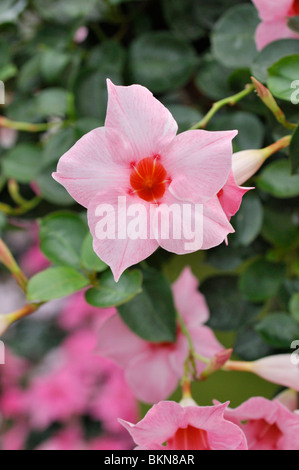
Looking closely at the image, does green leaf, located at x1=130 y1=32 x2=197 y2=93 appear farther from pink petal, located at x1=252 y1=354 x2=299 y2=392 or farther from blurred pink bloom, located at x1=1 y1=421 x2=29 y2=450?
blurred pink bloom, located at x1=1 y1=421 x2=29 y2=450

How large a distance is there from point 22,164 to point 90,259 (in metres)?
0.20

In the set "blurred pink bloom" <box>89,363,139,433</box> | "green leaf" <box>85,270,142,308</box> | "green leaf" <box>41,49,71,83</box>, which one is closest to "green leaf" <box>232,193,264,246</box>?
"green leaf" <box>85,270,142,308</box>

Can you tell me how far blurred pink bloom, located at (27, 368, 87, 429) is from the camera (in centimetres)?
105

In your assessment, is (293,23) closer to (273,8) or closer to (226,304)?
(273,8)

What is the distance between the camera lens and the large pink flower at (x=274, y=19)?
Answer: 392mm

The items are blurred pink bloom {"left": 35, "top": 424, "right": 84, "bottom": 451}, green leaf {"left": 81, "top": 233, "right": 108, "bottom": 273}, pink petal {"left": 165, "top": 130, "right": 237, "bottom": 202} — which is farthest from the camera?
blurred pink bloom {"left": 35, "top": 424, "right": 84, "bottom": 451}

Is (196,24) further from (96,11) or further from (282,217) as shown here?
(282,217)

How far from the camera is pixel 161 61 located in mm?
534

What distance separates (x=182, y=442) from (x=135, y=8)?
446 mm

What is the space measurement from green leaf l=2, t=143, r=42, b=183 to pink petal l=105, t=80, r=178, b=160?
0.83 ft

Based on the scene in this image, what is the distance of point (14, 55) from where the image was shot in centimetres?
64

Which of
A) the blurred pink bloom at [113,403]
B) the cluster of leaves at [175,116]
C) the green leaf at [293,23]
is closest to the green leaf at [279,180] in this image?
the cluster of leaves at [175,116]

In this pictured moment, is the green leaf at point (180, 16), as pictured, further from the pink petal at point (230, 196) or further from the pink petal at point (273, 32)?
the pink petal at point (230, 196)

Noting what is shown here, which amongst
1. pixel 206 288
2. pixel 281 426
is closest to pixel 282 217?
pixel 206 288
